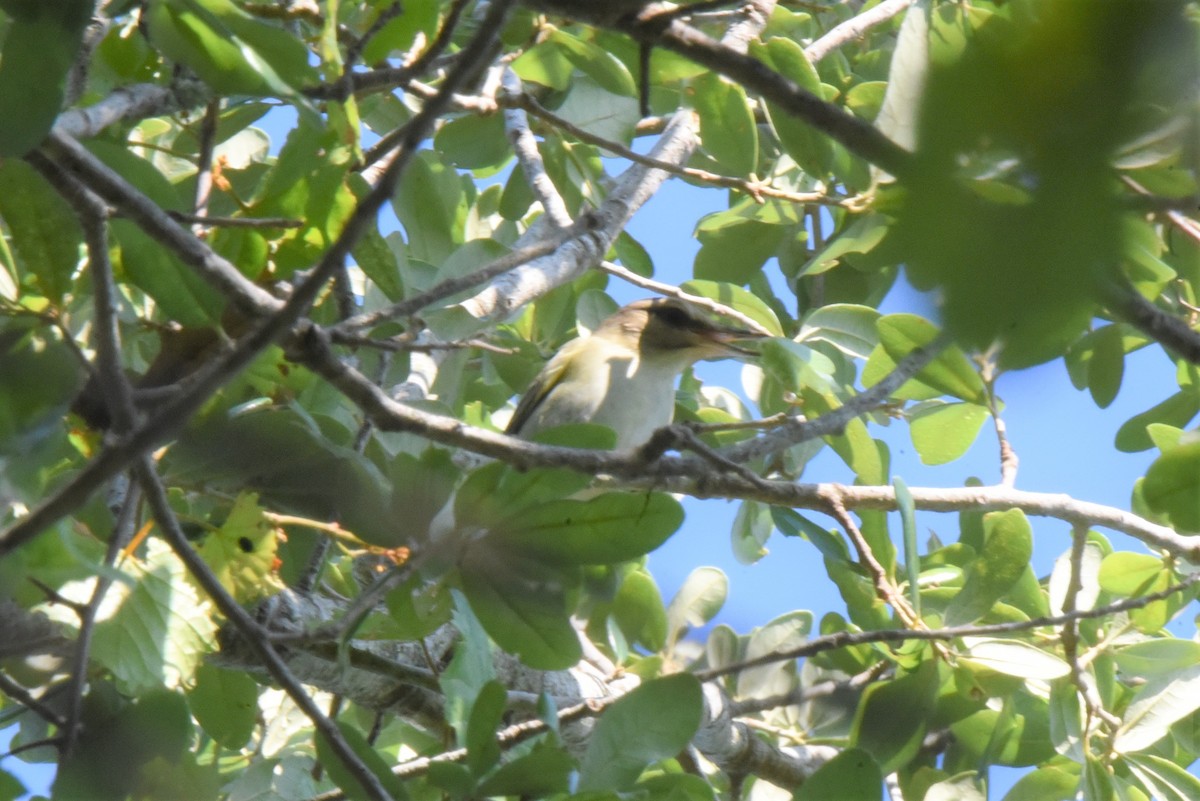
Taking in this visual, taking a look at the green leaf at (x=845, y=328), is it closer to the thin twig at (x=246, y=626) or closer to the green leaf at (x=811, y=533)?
the green leaf at (x=811, y=533)

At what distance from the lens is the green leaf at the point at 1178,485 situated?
5.10 feet

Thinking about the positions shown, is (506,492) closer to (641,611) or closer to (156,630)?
(156,630)

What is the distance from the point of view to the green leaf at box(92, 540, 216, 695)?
183 centimetres

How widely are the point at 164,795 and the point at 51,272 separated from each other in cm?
81

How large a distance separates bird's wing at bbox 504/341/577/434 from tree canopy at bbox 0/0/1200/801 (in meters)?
0.37

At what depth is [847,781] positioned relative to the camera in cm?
199

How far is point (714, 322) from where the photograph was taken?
5027 millimetres

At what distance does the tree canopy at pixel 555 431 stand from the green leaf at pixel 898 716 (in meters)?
0.01

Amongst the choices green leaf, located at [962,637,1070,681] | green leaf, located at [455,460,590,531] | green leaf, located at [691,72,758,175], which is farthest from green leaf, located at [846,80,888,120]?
green leaf, located at [455,460,590,531]

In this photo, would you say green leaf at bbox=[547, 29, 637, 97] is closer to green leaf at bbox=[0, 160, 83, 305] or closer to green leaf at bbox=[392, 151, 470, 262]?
green leaf at bbox=[392, 151, 470, 262]

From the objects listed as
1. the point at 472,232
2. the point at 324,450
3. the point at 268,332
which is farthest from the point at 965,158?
the point at 472,232

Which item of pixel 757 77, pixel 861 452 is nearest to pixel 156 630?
pixel 757 77

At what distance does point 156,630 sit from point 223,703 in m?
0.74

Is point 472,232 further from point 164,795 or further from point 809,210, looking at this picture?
point 164,795
